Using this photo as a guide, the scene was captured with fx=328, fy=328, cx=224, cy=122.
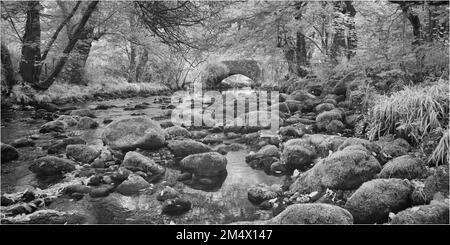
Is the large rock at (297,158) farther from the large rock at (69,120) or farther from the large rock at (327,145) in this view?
the large rock at (69,120)

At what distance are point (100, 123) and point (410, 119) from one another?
7923 millimetres

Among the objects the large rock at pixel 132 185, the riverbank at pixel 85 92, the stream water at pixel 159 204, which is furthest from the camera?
the riverbank at pixel 85 92

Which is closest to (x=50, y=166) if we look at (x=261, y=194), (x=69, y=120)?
(x=261, y=194)

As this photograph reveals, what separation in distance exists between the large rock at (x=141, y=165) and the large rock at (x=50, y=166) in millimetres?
864

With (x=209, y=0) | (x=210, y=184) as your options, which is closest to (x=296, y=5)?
(x=209, y=0)

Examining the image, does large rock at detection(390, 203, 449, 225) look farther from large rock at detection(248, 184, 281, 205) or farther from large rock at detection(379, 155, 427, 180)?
large rock at detection(248, 184, 281, 205)

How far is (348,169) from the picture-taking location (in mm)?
4352

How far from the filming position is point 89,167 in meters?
5.48

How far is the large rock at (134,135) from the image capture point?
21.3ft

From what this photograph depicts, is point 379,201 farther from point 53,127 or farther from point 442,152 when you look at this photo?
point 53,127

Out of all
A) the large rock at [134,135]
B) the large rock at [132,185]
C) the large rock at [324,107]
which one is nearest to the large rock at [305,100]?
the large rock at [324,107]

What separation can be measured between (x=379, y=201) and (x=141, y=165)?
355 centimetres

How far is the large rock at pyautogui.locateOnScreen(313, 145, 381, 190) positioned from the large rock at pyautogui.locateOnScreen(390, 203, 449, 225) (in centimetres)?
117
